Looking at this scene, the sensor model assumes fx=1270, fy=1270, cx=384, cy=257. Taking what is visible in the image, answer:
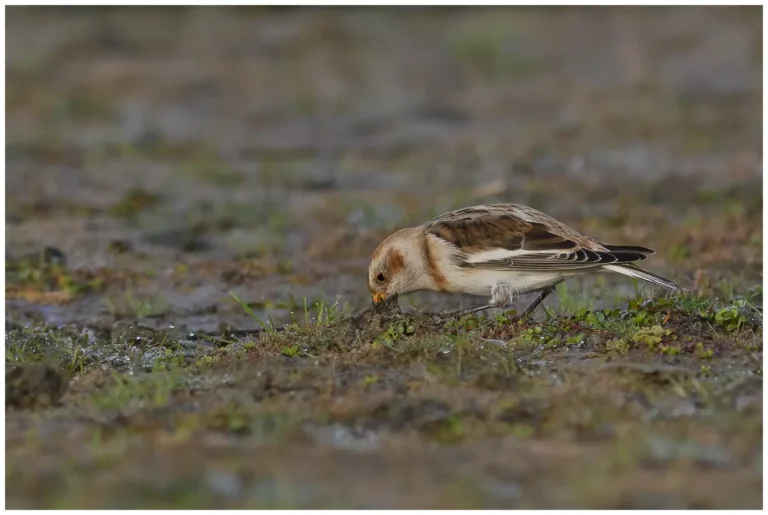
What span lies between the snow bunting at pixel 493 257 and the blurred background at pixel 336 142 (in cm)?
127

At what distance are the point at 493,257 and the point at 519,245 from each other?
0.58 ft

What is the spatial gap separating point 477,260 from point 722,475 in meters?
2.67

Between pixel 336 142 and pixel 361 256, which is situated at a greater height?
pixel 336 142

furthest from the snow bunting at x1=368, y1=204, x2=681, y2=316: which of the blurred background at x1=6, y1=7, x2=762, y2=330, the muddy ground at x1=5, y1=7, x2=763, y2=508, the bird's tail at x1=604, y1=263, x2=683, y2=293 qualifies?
the blurred background at x1=6, y1=7, x2=762, y2=330

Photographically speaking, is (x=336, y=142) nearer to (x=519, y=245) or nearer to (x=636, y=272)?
(x=519, y=245)

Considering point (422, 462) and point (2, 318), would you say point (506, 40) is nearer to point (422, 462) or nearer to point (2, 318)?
point (2, 318)

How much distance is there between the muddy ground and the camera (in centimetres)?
566

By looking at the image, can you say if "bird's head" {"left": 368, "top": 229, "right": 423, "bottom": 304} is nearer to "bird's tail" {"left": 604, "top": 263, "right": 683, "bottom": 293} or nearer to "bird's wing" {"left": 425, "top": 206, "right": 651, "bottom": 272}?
"bird's wing" {"left": 425, "top": 206, "right": 651, "bottom": 272}

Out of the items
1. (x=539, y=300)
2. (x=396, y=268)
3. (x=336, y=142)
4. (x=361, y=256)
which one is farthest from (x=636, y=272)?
(x=336, y=142)

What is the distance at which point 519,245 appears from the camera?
25.6 feet

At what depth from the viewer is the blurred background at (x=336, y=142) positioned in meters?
10.5

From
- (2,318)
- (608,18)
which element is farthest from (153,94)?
(2,318)

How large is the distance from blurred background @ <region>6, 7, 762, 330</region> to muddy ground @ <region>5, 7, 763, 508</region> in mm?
55

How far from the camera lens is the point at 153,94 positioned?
1795 cm
